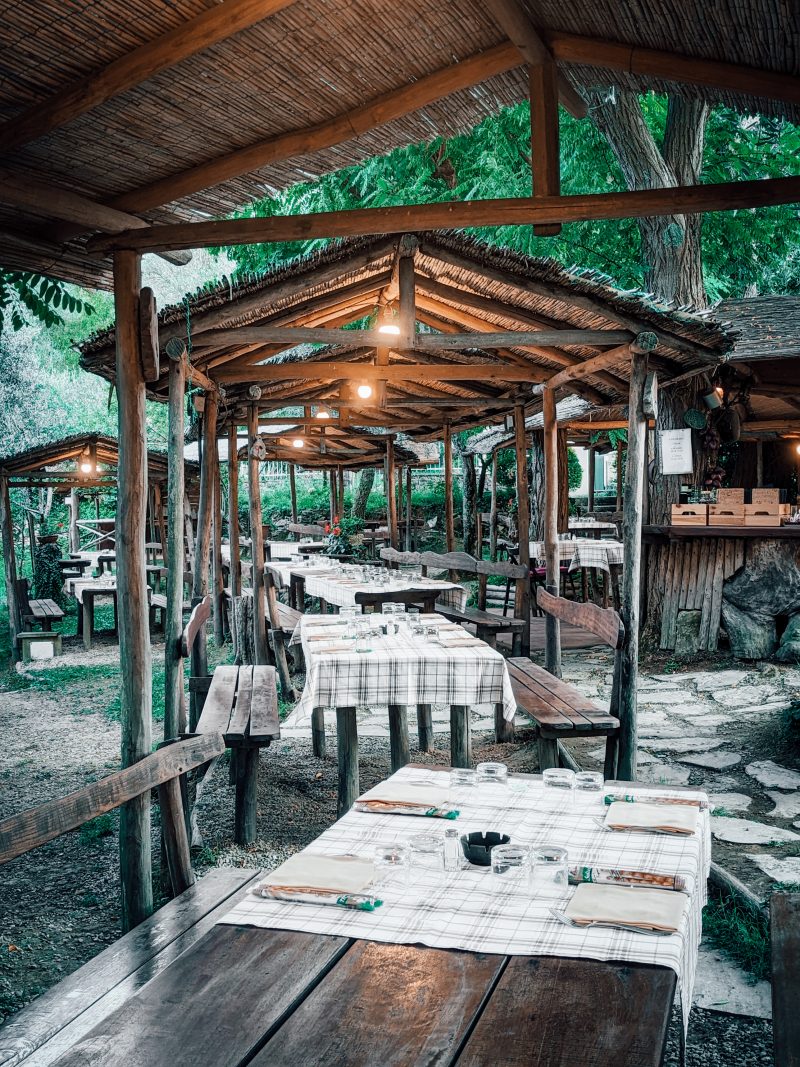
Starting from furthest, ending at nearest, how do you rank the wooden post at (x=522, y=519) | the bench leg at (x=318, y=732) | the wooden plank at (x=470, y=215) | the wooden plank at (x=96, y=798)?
the wooden post at (x=522, y=519)
the bench leg at (x=318, y=732)
the wooden plank at (x=470, y=215)
the wooden plank at (x=96, y=798)

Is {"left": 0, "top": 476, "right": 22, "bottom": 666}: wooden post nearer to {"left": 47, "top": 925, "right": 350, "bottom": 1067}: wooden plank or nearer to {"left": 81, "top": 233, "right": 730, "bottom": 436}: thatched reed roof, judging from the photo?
{"left": 81, "top": 233, "right": 730, "bottom": 436}: thatched reed roof

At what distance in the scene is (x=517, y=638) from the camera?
326 inches

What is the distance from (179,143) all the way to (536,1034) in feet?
12.8

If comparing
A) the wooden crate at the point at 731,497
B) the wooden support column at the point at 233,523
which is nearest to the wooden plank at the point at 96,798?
the wooden support column at the point at 233,523

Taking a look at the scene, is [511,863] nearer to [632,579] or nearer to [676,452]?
[632,579]

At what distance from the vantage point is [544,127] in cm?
397

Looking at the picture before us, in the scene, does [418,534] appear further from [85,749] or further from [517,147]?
[85,749]

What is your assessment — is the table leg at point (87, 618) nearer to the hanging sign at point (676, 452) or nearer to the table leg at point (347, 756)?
the hanging sign at point (676, 452)

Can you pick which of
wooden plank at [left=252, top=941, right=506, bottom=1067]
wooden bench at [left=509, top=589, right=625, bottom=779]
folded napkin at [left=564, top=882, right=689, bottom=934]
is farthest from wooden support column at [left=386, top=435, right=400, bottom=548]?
wooden plank at [left=252, top=941, right=506, bottom=1067]

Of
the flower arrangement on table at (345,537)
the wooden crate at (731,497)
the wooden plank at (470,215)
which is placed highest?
the wooden plank at (470,215)

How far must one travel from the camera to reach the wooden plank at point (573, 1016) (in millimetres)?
1517

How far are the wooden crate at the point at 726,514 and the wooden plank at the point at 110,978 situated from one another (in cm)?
782

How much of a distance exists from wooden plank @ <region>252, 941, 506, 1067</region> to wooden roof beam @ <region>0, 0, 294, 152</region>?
3.11 meters

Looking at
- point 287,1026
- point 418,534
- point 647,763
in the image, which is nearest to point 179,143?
point 287,1026
